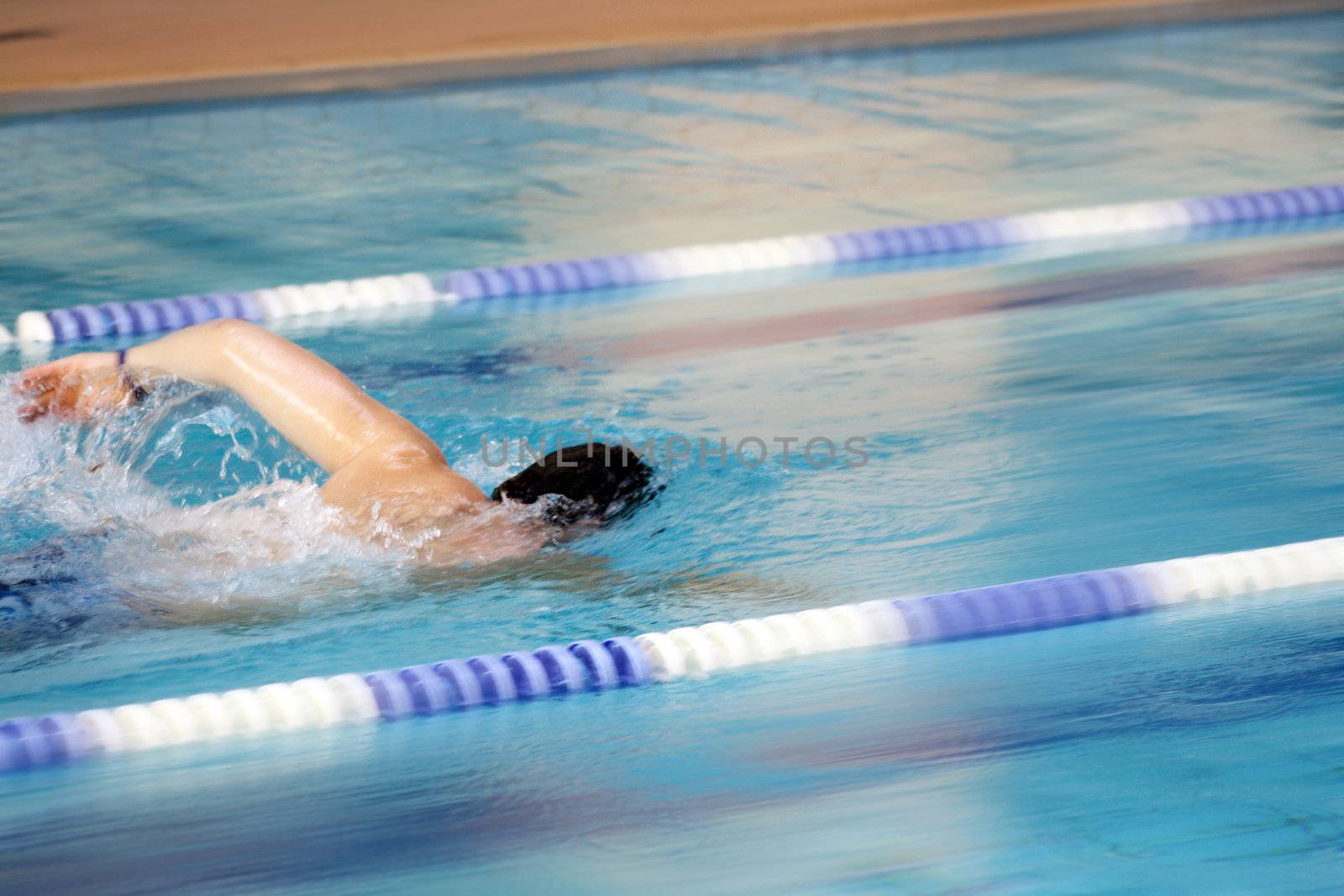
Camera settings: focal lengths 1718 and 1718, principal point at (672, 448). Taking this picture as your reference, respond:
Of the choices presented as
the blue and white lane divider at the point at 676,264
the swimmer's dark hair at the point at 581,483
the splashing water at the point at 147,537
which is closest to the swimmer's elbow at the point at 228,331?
the splashing water at the point at 147,537

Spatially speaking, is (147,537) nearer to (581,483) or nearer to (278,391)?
(278,391)

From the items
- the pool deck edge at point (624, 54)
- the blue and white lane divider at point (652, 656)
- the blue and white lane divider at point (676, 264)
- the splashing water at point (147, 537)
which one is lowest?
the blue and white lane divider at point (652, 656)

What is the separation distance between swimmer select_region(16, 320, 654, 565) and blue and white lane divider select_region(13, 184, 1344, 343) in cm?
206

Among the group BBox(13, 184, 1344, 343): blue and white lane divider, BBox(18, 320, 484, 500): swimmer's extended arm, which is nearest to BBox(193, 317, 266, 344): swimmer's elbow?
BBox(18, 320, 484, 500): swimmer's extended arm

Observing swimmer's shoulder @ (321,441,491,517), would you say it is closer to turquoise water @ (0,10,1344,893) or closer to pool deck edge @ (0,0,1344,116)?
turquoise water @ (0,10,1344,893)

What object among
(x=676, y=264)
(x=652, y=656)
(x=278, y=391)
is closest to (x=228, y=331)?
(x=278, y=391)

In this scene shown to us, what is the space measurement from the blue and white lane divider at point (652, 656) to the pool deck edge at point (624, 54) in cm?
659

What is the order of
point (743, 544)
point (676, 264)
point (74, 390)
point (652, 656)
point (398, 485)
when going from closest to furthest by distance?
point (652, 656)
point (398, 485)
point (74, 390)
point (743, 544)
point (676, 264)

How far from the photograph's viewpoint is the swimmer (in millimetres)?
2969

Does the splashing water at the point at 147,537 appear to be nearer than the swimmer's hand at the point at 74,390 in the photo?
Yes

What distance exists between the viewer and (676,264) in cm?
561

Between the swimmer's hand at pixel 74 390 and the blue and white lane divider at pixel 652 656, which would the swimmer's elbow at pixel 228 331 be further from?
the blue and white lane divider at pixel 652 656

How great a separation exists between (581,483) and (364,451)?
387 mm

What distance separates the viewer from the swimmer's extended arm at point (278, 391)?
9.93 feet
